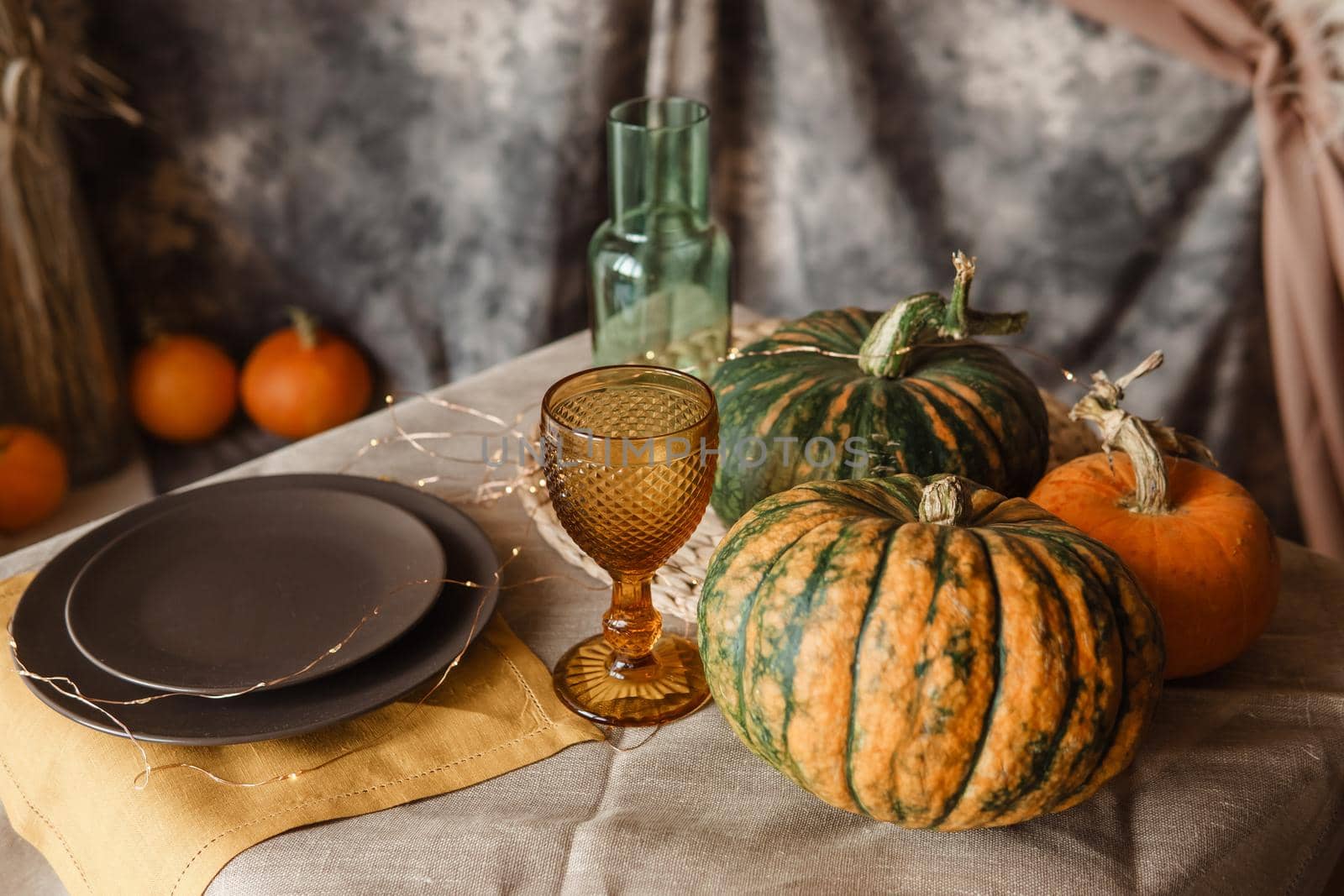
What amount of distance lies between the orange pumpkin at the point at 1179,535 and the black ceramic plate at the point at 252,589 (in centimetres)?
43

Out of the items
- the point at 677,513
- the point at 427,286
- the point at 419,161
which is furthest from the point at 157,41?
the point at 677,513

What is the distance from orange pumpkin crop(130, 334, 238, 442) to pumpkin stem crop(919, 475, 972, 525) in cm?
175

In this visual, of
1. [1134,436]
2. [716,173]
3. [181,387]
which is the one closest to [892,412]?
[1134,436]

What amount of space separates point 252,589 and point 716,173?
154cm

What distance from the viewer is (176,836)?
64cm

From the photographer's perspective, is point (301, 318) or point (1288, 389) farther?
point (301, 318)

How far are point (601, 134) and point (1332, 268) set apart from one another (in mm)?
1119

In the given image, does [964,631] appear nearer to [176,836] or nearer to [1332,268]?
[176,836]

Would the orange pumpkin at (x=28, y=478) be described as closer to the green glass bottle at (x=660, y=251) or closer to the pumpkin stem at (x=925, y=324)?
the green glass bottle at (x=660, y=251)

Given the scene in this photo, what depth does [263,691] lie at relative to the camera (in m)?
0.68

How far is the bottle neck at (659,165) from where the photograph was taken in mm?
1108

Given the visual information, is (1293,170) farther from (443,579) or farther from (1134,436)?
(443,579)

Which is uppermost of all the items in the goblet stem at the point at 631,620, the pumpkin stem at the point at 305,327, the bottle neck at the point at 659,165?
the bottle neck at the point at 659,165

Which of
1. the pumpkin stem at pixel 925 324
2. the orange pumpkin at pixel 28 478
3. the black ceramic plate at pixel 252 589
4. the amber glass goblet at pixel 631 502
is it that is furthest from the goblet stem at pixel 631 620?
the orange pumpkin at pixel 28 478
